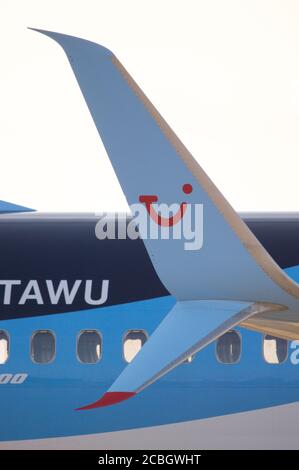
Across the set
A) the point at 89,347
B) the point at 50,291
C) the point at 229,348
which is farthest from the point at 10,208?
the point at 229,348

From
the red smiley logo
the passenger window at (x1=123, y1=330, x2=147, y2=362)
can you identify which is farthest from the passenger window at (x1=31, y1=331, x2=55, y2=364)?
the red smiley logo

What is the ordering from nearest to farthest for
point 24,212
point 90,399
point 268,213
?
1. point 90,399
2. point 268,213
3. point 24,212

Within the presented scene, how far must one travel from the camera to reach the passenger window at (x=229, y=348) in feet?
69.9

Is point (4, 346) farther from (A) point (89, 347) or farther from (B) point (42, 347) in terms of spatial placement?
(A) point (89, 347)

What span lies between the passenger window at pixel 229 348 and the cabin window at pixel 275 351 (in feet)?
1.60

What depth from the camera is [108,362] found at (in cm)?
2147

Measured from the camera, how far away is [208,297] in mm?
11312

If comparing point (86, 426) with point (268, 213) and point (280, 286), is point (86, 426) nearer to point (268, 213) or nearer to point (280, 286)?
point (268, 213)

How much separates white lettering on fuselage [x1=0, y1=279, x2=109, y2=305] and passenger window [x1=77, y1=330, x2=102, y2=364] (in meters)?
0.57

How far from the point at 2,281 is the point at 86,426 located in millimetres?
3008

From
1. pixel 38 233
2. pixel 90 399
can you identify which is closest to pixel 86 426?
pixel 90 399

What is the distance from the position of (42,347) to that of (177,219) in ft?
36.5

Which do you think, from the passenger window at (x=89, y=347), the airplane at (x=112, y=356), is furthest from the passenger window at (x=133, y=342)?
the passenger window at (x=89, y=347)

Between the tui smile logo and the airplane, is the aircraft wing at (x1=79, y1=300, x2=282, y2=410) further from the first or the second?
the airplane
